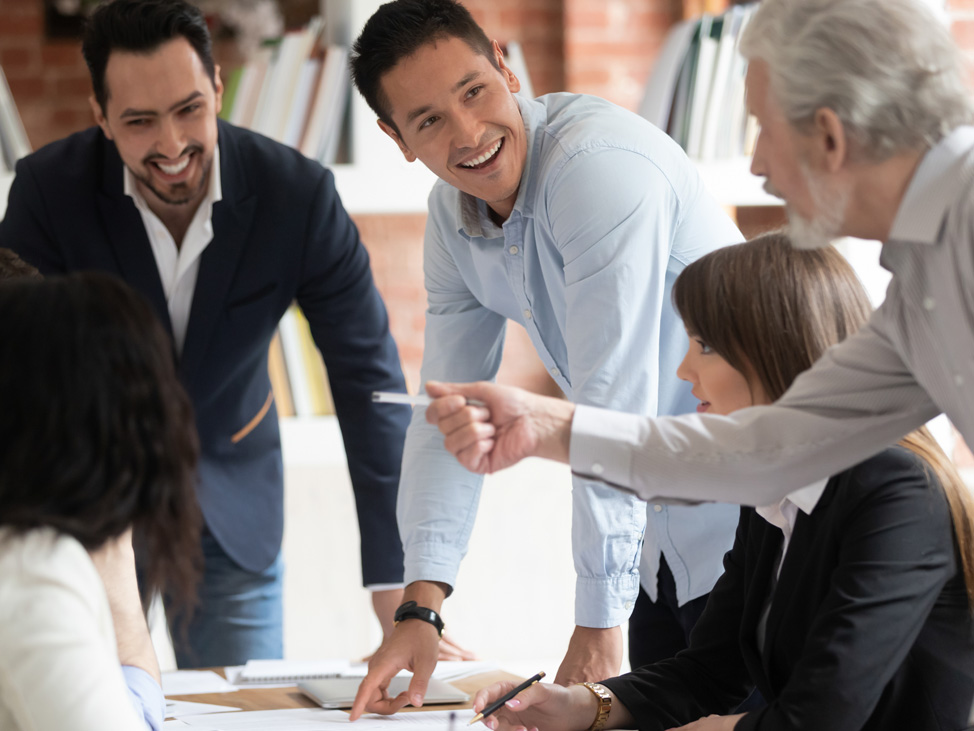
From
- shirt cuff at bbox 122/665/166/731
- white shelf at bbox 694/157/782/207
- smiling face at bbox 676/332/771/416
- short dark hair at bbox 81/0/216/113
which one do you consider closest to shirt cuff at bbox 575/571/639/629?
smiling face at bbox 676/332/771/416

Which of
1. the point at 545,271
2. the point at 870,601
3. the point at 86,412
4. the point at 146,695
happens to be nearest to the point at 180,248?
the point at 545,271

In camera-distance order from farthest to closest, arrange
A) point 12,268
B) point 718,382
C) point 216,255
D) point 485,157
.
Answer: point 216,255
point 485,157
point 12,268
point 718,382

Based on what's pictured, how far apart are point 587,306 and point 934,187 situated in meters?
0.50

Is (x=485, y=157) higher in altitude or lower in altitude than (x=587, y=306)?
higher

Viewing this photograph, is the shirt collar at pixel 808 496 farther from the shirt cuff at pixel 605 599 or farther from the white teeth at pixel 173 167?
the white teeth at pixel 173 167

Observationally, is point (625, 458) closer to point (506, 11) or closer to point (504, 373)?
point (504, 373)

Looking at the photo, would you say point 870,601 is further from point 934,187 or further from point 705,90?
point 705,90

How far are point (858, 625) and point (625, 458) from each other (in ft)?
0.87

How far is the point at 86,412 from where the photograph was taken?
0.84 metres

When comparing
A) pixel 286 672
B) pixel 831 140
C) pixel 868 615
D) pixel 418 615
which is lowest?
pixel 286 672

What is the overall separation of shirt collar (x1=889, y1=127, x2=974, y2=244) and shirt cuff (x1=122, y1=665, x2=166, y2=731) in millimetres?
842

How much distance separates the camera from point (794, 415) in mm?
1005

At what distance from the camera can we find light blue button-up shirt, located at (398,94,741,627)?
1.30 meters

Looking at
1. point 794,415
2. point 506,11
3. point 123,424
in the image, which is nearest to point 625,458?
point 794,415
